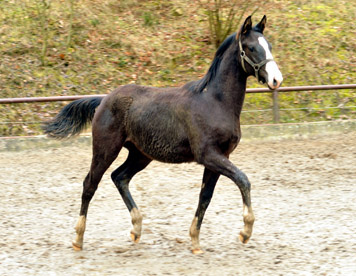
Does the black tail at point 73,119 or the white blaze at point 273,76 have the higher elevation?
the white blaze at point 273,76

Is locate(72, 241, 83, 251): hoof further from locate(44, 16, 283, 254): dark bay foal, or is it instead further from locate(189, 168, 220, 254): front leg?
locate(189, 168, 220, 254): front leg

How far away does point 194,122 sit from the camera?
194 inches

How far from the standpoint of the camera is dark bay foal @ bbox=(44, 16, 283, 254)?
4746mm

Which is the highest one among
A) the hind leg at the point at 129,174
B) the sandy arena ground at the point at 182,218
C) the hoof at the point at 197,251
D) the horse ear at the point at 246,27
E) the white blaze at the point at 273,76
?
the horse ear at the point at 246,27

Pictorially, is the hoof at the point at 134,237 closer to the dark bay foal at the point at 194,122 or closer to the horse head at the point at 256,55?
the dark bay foal at the point at 194,122

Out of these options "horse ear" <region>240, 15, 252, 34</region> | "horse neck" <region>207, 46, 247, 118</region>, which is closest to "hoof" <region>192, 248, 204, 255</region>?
"horse neck" <region>207, 46, 247, 118</region>

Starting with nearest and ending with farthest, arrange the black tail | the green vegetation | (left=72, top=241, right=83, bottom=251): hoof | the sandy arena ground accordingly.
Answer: the sandy arena ground
(left=72, top=241, right=83, bottom=251): hoof
the black tail
the green vegetation

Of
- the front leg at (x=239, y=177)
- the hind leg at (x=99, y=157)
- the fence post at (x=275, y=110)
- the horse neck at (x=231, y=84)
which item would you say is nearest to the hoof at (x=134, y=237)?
the hind leg at (x=99, y=157)

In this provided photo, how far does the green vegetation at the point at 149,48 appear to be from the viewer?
39.3 ft

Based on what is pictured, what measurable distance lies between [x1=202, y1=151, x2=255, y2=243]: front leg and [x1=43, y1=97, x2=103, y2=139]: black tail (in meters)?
1.68

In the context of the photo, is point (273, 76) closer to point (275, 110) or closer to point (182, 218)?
point (182, 218)

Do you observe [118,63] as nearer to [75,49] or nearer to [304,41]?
[75,49]

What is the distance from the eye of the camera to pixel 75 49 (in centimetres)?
1368

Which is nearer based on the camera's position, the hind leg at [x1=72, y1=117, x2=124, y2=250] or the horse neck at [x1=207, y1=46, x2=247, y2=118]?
the horse neck at [x1=207, y1=46, x2=247, y2=118]
